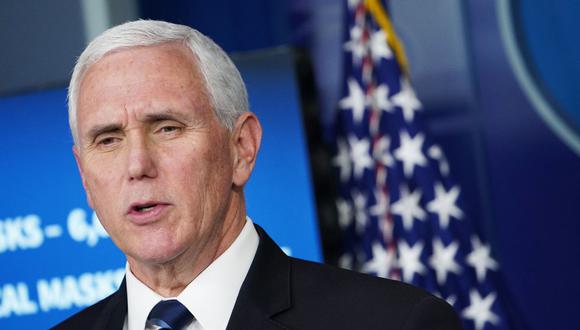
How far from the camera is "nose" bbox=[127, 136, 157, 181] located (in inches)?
73.4

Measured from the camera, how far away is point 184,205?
192 cm

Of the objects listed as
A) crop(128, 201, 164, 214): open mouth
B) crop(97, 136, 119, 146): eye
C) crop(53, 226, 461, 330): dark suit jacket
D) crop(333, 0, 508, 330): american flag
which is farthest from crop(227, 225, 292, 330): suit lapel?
crop(333, 0, 508, 330): american flag

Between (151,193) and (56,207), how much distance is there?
256cm

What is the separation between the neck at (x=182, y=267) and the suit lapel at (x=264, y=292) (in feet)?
0.27

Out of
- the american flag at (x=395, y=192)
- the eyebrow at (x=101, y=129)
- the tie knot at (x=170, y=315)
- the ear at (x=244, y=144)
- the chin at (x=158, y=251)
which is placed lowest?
the american flag at (x=395, y=192)

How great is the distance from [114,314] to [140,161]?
1.34 feet

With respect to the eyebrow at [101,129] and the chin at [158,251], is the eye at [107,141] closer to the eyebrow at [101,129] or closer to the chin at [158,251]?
the eyebrow at [101,129]

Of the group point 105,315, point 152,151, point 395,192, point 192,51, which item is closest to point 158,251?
point 152,151

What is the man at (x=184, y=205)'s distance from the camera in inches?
74.7

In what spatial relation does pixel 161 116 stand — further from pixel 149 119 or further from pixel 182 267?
pixel 182 267

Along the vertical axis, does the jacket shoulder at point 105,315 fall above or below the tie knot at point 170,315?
below

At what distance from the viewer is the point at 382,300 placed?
191cm

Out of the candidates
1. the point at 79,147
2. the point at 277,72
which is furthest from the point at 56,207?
the point at 79,147

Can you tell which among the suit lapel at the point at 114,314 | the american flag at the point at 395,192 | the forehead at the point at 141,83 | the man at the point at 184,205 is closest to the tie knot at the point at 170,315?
the man at the point at 184,205
